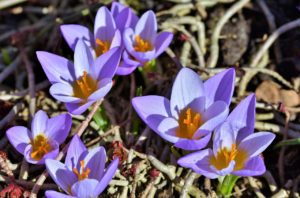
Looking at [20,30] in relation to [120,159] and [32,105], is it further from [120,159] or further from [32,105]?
[120,159]

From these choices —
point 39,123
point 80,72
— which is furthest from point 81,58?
point 39,123

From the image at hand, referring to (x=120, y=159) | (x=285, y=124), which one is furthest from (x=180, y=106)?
(x=285, y=124)

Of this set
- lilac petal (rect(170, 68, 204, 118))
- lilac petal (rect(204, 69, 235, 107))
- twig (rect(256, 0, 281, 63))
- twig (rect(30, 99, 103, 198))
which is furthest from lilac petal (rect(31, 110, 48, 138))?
twig (rect(256, 0, 281, 63))

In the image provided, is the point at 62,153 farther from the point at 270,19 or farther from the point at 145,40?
the point at 270,19

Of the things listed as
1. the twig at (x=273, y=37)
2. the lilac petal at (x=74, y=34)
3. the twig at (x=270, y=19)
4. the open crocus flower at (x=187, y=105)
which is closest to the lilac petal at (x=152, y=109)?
the open crocus flower at (x=187, y=105)

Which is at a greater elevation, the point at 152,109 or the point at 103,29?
the point at 103,29

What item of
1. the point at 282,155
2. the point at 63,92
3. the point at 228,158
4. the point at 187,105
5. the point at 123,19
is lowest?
the point at 282,155
